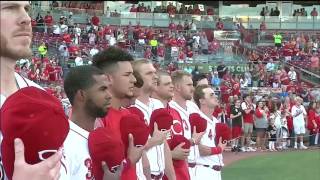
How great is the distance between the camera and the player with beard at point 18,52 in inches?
68.0

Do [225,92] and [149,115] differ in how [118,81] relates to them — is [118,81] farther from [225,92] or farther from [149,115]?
[225,92]

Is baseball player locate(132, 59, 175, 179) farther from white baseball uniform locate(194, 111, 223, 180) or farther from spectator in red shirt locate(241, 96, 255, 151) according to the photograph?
spectator in red shirt locate(241, 96, 255, 151)

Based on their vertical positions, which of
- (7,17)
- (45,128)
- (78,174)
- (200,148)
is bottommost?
(200,148)

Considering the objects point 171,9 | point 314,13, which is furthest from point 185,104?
point 314,13

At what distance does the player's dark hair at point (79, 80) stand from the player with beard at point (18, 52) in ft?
4.42

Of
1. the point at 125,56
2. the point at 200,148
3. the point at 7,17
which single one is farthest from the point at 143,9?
the point at 7,17

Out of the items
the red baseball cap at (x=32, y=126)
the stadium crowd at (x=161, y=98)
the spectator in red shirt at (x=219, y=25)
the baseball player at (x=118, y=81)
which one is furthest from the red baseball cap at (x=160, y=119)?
the spectator in red shirt at (x=219, y=25)

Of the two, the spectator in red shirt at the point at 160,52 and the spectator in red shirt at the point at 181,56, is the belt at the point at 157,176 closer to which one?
the spectator in red shirt at the point at 160,52

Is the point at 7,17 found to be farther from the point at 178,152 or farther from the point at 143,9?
the point at 143,9

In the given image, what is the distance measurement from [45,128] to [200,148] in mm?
4831

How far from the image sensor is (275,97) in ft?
67.9

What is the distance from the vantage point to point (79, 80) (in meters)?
3.47

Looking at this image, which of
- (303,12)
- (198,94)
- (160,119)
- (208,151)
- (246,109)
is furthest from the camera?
(303,12)

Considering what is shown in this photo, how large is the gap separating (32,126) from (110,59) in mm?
2409
